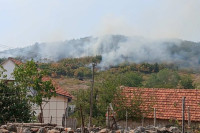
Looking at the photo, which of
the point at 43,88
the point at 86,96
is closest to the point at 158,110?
the point at 86,96

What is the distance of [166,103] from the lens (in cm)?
2380

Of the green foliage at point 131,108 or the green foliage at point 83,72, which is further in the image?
the green foliage at point 83,72

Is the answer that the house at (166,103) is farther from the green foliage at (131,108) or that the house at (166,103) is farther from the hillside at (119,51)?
the hillside at (119,51)

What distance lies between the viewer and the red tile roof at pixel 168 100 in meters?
22.4

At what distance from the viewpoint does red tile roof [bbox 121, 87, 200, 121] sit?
22391 millimetres

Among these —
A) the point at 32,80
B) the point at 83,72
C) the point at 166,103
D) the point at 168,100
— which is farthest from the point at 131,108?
the point at 83,72

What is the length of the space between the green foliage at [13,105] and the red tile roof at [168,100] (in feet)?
24.2

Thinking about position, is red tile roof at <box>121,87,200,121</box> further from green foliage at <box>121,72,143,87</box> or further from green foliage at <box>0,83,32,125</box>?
green foliage at <box>121,72,143,87</box>

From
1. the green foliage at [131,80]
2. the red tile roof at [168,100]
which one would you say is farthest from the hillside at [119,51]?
the red tile roof at [168,100]

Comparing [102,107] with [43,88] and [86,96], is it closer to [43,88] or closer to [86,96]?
[86,96]

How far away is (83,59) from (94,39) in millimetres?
34121

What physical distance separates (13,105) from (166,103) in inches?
402

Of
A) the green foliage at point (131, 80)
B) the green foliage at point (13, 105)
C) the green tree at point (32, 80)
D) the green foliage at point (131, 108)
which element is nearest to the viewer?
the green foliage at point (13, 105)

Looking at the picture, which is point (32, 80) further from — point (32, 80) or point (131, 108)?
point (131, 108)
